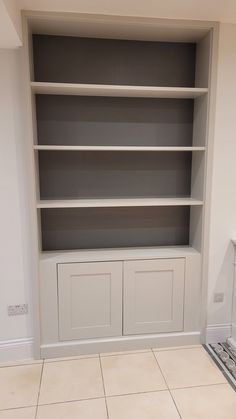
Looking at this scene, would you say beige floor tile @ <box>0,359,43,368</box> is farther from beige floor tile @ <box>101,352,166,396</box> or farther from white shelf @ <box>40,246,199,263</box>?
white shelf @ <box>40,246,199,263</box>

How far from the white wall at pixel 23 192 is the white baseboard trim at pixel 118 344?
0.69 ft

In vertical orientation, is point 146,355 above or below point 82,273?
below

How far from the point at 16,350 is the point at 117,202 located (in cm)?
131

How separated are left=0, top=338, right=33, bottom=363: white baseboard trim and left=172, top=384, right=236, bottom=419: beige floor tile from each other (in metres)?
1.07

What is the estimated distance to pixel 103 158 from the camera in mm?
2408

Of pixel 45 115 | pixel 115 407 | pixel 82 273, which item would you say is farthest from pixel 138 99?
pixel 115 407

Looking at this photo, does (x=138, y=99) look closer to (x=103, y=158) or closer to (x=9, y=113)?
(x=103, y=158)

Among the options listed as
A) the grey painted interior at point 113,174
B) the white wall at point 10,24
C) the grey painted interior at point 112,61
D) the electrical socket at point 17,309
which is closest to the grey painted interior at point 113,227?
the grey painted interior at point 113,174

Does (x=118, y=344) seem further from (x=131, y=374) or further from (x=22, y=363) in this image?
(x=22, y=363)

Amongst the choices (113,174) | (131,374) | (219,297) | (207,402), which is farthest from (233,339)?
(113,174)

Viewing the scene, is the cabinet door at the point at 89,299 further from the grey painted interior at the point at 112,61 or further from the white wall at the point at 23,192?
the grey painted interior at the point at 112,61

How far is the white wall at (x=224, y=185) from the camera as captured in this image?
221 cm

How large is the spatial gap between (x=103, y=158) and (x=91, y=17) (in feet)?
3.06

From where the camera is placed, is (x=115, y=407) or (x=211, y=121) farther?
(x=211, y=121)
